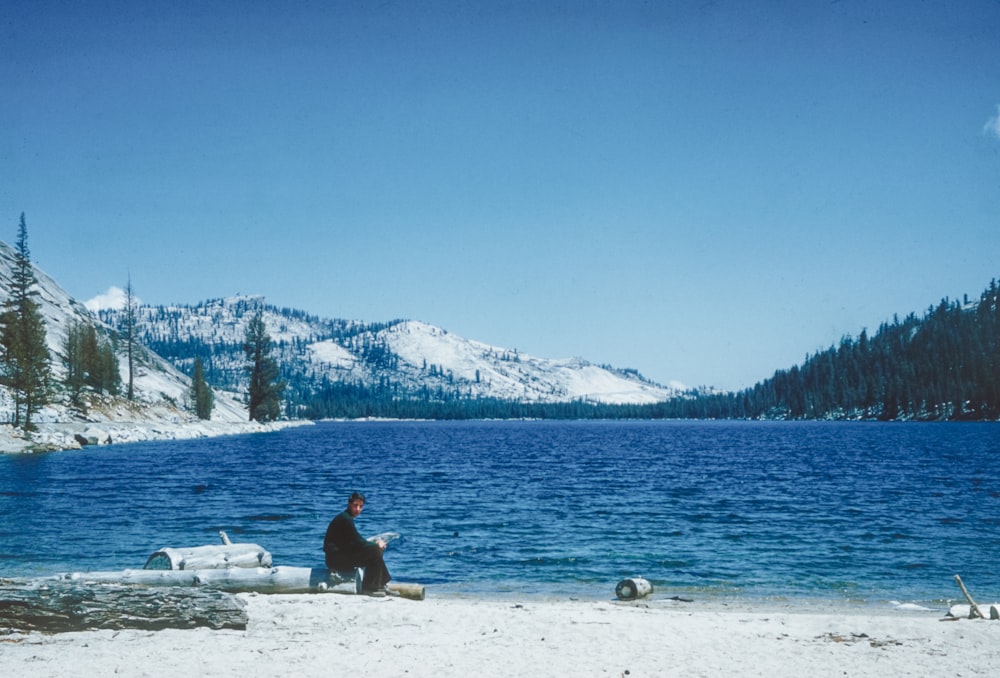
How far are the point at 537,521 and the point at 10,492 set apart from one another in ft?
97.7

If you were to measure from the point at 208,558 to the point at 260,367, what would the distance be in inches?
4657

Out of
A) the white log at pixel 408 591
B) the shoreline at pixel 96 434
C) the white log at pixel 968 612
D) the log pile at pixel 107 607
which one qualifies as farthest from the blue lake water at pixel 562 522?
the log pile at pixel 107 607

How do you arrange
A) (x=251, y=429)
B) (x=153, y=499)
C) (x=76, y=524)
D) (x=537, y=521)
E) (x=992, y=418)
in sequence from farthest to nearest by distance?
(x=992, y=418) < (x=251, y=429) < (x=153, y=499) < (x=537, y=521) < (x=76, y=524)

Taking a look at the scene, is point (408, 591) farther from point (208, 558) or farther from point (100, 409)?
point (100, 409)

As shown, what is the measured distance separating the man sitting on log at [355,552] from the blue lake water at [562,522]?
4323 millimetres

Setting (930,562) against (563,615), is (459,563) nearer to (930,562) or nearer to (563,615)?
(563,615)

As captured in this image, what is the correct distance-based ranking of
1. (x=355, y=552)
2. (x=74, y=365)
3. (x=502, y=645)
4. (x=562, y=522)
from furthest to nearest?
(x=74, y=365)
(x=562, y=522)
(x=355, y=552)
(x=502, y=645)

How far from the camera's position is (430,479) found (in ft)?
182

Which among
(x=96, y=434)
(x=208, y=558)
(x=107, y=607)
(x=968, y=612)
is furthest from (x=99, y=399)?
(x=968, y=612)

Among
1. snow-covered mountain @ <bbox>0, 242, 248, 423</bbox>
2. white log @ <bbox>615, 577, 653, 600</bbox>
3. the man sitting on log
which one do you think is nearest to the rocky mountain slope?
snow-covered mountain @ <bbox>0, 242, 248, 423</bbox>

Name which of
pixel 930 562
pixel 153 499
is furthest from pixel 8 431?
pixel 930 562

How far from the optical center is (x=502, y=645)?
12766 millimetres

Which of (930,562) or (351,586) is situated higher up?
(351,586)

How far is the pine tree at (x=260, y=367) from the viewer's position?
5054 inches
